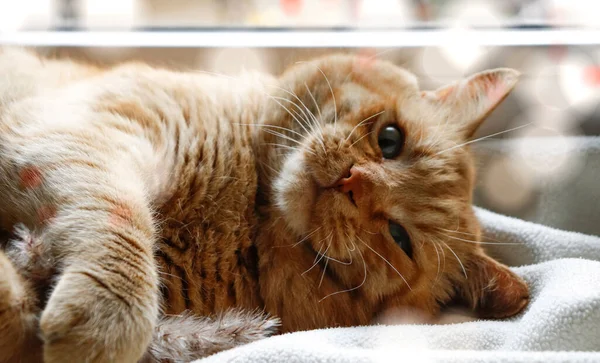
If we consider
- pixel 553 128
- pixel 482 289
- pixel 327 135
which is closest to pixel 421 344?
pixel 482 289

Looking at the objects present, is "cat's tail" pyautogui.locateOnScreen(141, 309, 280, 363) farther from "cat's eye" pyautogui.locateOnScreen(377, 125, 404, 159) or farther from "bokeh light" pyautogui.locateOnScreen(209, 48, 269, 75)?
"bokeh light" pyautogui.locateOnScreen(209, 48, 269, 75)

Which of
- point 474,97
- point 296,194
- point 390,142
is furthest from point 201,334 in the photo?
point 474,97

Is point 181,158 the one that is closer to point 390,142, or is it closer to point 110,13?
point 390,142

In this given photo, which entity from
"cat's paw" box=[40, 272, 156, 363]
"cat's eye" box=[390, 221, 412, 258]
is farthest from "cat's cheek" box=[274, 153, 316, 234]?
"cat's paw" box=[40, 272, 156, 363]

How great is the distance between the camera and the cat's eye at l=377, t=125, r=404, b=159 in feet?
4.44

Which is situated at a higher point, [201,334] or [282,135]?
[282,135]

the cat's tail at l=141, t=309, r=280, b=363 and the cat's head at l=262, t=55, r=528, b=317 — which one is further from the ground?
the cat's head at l=262, t=55, r=528, b=317

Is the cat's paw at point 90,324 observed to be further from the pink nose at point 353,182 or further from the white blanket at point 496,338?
the pink nose at point 353,182

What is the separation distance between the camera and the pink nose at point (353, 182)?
1200mm

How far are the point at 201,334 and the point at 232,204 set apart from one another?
0.31 meters

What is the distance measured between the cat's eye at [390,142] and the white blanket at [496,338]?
43 cm

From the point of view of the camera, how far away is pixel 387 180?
126cm

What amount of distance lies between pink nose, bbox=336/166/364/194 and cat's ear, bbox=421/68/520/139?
44 centimetres

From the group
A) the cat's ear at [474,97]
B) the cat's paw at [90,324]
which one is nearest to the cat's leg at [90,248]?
the cat's paw at [90,324]
